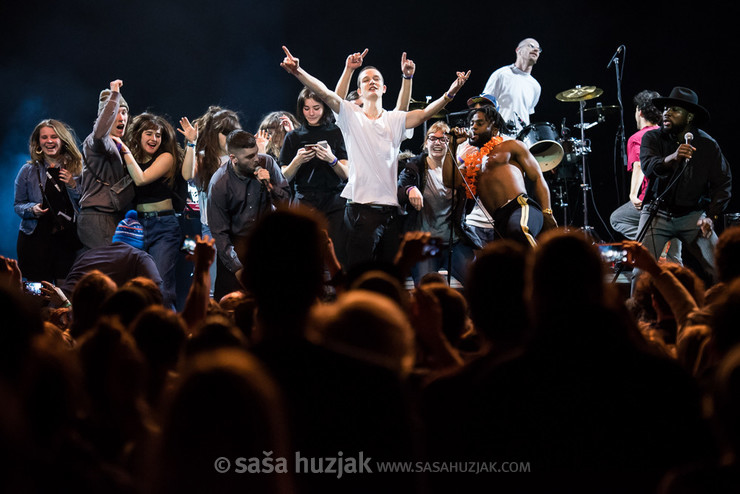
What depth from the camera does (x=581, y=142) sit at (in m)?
9.45

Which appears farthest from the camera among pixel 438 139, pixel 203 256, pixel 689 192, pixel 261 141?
pixel 438 139

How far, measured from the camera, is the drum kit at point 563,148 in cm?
898

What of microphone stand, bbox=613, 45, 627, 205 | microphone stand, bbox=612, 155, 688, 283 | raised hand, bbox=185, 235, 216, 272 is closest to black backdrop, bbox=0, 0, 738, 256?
microphone stand, bbox=613, 45, 627, 205

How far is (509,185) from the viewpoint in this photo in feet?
21.2

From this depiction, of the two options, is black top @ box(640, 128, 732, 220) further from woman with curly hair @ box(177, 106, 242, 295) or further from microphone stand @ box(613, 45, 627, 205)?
woman with curly hair @ box(177, 106, 242, 295)

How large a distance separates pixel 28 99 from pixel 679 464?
10244 millimetres

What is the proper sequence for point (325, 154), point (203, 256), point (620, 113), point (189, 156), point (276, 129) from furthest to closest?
point (620, 113) < point (276, 129) < point (325, 154) < point (189, 156) < point (203, 256)

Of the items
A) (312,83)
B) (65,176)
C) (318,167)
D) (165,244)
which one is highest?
(312,83)

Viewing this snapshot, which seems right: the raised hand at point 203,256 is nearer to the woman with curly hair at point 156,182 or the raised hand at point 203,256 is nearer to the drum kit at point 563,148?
the woman with curly hair at point 156,182

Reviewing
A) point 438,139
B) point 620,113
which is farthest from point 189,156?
point 620,113

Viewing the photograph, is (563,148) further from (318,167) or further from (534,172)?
(318,167)

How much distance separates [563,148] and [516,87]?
1.07 metres

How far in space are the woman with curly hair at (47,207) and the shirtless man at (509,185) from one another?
3.93 m

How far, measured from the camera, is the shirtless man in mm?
6305
